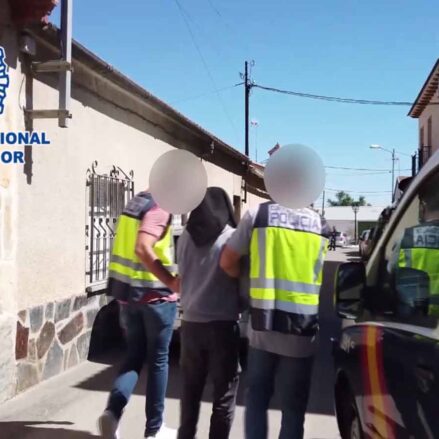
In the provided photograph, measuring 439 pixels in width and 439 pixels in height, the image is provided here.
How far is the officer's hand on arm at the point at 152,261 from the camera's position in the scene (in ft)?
11.6

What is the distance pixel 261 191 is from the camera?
71.8 ft

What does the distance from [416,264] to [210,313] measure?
1.18 m

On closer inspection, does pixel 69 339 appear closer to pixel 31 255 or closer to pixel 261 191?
pixel 31 255

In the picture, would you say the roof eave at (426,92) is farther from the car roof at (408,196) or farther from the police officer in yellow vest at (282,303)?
the police officer in yellow vest at (282,303)

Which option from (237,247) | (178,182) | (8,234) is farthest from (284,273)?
(8,234)

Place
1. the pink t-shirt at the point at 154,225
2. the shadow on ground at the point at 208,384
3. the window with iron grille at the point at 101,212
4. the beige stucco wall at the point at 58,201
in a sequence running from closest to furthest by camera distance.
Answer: the pink t-shirt at the point at 154,225, the shadow on ground at the point at 208,384, the beige stucco wall at the point at 58,201, the window with iron grille at the point at 101,212

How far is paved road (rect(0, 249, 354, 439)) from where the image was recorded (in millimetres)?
4133

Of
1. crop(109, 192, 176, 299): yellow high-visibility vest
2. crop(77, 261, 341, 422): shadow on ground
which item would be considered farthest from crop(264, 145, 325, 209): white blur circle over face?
crop(77, 261, 341, 422): shadow on ground

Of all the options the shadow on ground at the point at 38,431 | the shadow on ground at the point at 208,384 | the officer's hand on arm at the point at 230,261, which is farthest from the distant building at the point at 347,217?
the officer's hand on arm at the point at 230,261

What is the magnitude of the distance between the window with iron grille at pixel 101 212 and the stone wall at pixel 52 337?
46 cm

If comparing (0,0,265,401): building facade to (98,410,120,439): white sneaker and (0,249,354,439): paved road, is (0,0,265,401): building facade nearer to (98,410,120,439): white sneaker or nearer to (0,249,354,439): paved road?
(0,249,354,439): paved road

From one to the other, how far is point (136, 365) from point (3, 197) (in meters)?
1.86

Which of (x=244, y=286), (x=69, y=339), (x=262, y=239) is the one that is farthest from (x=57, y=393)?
(x=262, y=239)

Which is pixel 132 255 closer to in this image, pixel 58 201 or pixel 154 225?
pixel 154 225
